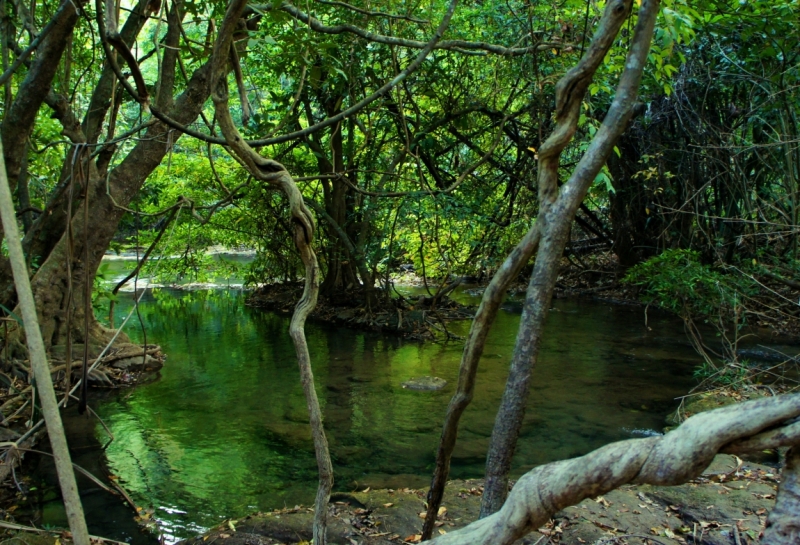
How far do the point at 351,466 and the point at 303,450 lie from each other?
586 mm

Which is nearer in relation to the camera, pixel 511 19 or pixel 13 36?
pixel 13 36

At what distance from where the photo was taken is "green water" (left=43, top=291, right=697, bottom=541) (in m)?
5.26

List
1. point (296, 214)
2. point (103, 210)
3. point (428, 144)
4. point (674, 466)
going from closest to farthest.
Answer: point (674, 466)
point (296, 214)
point (103, 210)
point (428, 144)

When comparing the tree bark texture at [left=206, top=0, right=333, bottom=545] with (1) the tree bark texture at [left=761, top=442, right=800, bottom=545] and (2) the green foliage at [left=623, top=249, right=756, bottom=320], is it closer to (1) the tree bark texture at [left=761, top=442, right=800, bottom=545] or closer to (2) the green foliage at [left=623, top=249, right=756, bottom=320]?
(1) the tree bark texture at [left=761, top=442, right=800, bottom=545]

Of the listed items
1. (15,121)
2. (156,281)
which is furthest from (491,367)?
(156,281)

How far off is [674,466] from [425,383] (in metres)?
6.44

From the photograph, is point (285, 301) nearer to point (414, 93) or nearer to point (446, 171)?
point (446, 171)

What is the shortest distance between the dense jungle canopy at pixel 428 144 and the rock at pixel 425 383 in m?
2.66

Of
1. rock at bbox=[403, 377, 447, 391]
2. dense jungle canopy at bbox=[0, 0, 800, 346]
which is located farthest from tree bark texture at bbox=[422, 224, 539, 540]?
rock at bbox=[403, 377, 447, 391]

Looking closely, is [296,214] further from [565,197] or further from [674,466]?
[674,466]

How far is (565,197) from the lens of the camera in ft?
7.45

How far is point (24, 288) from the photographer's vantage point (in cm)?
142

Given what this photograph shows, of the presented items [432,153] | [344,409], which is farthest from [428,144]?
[344,409]

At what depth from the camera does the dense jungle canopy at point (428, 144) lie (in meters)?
6.43
